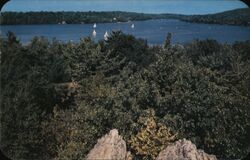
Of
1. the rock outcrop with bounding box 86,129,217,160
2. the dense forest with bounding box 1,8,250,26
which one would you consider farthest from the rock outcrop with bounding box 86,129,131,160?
the dense forest with bounding box 1,8,250,26

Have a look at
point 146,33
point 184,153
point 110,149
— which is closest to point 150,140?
point 184,153

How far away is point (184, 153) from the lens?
1528 centimetres

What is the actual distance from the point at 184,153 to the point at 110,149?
2.34 metres

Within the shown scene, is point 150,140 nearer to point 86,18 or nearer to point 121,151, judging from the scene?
point 121,151

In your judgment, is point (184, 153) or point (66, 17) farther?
point (66, 17)

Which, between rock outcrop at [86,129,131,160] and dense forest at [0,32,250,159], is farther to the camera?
dense forest at [0,32,250,159]

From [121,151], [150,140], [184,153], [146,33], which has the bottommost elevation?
[146,33]

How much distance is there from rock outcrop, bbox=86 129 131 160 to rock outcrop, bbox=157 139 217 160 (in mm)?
1507

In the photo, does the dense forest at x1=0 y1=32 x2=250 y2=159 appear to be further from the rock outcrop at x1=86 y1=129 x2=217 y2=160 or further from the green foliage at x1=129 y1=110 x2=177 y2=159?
the rock outcrop at x1=86 y1=129 x2=217 y2=160

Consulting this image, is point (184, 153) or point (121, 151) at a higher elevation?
point (184, 153)

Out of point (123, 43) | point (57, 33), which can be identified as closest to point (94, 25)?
point (57, 33)

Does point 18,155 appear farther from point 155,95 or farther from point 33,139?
point 155,95

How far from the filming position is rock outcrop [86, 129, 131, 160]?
15.0 metres

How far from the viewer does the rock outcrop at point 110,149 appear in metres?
15.0
